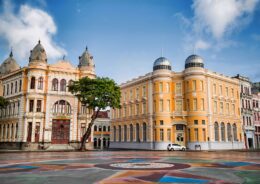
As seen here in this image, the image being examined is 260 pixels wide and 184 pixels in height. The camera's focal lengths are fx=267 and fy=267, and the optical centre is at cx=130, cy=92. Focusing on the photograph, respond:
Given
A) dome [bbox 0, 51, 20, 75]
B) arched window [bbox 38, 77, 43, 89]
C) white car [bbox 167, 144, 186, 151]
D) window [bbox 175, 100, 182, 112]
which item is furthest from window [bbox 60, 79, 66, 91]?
window [bbox 175, 100, 182, 112]

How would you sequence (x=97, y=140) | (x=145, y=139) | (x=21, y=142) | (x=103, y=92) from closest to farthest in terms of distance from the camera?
(x=103, y=92) → (x=21, y=142) → (x=145, y=139) → (x=97, y=140)

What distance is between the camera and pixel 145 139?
6169cm

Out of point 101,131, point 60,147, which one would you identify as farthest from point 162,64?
point 101,131

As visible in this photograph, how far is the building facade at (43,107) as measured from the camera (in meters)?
50.5

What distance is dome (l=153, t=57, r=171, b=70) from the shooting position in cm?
6103

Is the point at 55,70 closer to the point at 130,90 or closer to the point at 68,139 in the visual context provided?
the point at 68,139

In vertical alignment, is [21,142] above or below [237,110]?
below

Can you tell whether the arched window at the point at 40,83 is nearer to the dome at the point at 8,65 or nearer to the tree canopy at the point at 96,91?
the tree canopy at the point at 96,91

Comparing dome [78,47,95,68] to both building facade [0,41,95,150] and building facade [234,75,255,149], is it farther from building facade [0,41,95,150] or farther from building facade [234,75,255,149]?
building facade [234,75,255,149]

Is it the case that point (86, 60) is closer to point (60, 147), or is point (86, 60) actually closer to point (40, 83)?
point (40, 83)

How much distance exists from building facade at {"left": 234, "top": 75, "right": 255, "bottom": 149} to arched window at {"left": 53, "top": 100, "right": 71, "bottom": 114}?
43.7m

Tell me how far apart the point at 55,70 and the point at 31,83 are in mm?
5229

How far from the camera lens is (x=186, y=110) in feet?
193

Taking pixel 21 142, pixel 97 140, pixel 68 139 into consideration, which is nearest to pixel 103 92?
pixel 68 139
